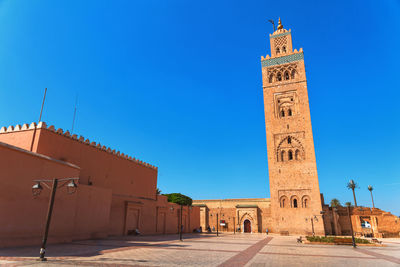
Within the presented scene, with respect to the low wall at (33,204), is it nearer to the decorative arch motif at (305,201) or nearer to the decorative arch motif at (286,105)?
the decorative arch motif at (305,201)

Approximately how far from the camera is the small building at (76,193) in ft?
33.9

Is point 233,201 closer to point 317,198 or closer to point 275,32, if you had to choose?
point 317,198

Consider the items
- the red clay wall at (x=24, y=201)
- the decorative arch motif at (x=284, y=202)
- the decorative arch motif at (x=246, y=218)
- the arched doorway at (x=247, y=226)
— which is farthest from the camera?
the arched doorway at (x=247, y=226)

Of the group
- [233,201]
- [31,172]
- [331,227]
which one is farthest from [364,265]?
[233,201]

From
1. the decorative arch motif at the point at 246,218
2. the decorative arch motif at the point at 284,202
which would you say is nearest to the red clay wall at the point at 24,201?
the decorative arch motif at the point at 284,202

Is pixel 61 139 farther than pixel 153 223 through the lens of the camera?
No

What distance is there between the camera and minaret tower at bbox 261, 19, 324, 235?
29.8 m

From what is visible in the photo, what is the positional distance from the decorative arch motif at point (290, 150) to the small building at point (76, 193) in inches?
592

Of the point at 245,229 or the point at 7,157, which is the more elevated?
the point at 7,157

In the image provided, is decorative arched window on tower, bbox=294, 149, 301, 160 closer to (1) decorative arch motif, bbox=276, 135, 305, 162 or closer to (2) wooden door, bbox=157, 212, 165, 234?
(1) decorative arch motif, bbox=276, 135, 305, 162

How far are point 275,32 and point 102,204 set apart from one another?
113 ft

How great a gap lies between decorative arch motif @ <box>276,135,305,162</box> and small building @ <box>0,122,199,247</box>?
15039 millimetres

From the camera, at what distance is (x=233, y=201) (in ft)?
129

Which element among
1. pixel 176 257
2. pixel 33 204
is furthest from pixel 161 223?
pixel 176 257
